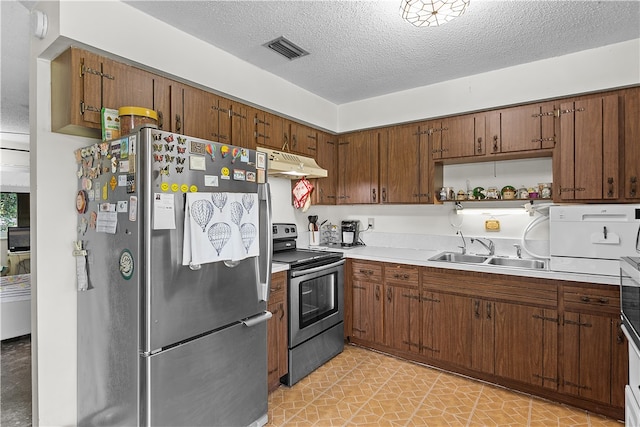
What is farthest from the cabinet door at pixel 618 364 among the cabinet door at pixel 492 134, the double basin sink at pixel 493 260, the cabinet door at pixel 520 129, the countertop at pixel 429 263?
the cabinet door at pixel 492 134

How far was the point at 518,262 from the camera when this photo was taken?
2.96 metres

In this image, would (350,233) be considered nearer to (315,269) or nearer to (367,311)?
(367,311)

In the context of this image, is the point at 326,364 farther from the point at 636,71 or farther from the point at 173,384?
the point at 636,71

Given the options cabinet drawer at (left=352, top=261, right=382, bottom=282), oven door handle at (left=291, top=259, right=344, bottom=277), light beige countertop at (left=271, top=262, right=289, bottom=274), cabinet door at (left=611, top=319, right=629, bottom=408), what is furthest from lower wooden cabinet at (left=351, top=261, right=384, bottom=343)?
cabinet door at (left=611, top=319, right=629, bottom=408)

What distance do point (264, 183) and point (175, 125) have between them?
0.74 metres

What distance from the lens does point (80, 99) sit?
1843 mm

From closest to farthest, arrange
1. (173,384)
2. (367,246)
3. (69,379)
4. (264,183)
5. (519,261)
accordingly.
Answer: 1. (173,384)
2. (69,379)
3. (264,183)
4. (519,261)
5. (367,246)

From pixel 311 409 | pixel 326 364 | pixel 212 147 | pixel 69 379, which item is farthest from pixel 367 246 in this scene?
pixel 69 379

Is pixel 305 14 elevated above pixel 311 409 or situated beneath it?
elevated above

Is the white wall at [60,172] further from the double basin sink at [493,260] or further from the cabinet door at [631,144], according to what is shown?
the double basin sink at [493,260]

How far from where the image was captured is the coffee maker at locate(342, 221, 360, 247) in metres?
3.85

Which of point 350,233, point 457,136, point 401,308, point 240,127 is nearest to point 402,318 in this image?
point 401,308

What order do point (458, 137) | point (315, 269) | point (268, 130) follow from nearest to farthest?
point (315, 269) → point (268, 130) → point (458, 137)

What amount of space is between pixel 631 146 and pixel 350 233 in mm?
2463
